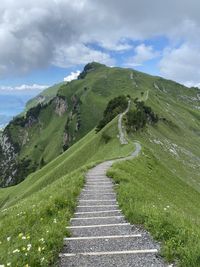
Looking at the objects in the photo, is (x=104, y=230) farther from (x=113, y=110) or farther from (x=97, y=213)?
(x=113, y=110)

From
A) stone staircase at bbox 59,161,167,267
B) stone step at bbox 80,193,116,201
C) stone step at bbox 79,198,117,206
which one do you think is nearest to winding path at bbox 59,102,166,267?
stone staircase at bbox 59,161,167,267

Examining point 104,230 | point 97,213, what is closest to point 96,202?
point 97,213

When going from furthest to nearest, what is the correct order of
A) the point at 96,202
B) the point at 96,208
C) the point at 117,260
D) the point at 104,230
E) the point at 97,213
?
the point at 96,202 → the point at 96,208 → the point at 97,213 → the point at 104,230 → the point at 117,260

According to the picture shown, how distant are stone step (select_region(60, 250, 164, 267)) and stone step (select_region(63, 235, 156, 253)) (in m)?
0.50

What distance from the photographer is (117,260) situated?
33.9 feet

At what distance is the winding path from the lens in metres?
10.3

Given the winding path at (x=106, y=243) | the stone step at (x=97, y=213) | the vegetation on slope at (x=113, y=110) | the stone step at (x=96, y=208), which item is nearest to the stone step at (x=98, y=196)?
the stone step at (x=96, y=208)

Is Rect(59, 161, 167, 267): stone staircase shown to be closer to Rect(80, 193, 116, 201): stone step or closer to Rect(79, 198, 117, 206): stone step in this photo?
Rect(79, 198, 117, 206): stone step

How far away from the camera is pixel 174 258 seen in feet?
33.3

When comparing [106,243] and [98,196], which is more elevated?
[106,243]

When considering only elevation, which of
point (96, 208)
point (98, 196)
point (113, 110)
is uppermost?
point (113, 110)

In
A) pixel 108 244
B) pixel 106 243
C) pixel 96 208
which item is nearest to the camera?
pixel 108 244

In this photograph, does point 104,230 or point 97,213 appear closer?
point 104,230

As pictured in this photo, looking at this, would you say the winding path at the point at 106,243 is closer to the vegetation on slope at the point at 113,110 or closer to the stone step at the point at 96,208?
the stone step at the point at 96,208
